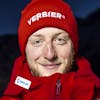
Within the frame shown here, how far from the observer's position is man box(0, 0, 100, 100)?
5.43 ft

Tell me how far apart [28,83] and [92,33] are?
654 mm

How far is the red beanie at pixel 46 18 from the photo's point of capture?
1.67 m

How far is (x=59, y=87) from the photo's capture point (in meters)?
1.67

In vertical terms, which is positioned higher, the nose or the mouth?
the nose

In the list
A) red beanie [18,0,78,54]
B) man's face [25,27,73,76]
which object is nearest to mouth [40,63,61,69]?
man's face [25,27,73,76]

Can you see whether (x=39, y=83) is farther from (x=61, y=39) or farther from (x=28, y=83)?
(x=61, y=39)

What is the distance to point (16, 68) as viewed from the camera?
5.84 feet

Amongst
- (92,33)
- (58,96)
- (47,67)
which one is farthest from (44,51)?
(92,33)

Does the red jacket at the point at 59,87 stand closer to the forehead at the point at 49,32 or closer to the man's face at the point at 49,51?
the man's face at the point at 49,51

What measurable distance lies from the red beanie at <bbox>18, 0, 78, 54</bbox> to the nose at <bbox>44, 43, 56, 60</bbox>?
80 millimetres

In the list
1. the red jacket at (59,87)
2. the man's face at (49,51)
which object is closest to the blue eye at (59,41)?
the man's face at (49,51)

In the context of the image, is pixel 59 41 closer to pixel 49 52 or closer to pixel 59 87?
pixel 49 52

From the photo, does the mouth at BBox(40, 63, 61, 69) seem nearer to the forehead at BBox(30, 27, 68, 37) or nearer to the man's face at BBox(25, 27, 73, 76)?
the man's face at BBox(25, 27, 73, 76)

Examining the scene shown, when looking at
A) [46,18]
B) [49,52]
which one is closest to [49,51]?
[49,52]
